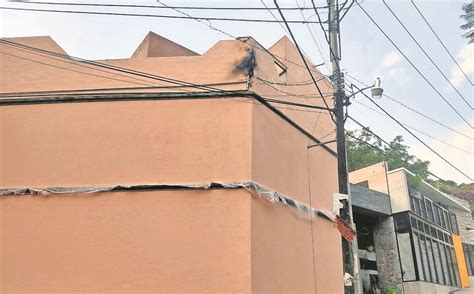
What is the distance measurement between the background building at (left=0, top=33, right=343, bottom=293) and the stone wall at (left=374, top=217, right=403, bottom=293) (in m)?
7.28

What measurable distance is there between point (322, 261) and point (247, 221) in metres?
3.24

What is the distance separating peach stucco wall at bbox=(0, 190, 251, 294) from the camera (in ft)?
26.1

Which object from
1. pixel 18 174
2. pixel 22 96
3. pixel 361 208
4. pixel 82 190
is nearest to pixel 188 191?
pixel 82 190

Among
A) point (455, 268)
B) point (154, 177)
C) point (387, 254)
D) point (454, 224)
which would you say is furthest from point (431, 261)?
point (154, 177)

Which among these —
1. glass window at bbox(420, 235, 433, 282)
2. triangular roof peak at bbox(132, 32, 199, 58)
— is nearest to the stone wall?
glass window at bbox(420, 235, 433, 282)

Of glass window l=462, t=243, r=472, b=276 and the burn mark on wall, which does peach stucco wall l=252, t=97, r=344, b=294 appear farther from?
glass window l=462, t=243, r=472, b=276

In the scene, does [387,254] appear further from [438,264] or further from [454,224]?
[454,224]

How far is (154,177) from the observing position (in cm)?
878

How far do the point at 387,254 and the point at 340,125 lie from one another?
1036 cm

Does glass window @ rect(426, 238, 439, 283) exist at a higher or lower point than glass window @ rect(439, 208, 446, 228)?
lower

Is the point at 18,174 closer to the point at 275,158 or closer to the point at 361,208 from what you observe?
the point at 275,158

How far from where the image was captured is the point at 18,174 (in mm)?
8992

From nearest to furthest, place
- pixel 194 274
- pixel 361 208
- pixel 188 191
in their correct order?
1. pixel 194 274
2. pixel 188 191
3. pixel 361 208

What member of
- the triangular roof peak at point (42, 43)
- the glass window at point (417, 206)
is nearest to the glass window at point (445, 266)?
the glass window at point (417, 206)
